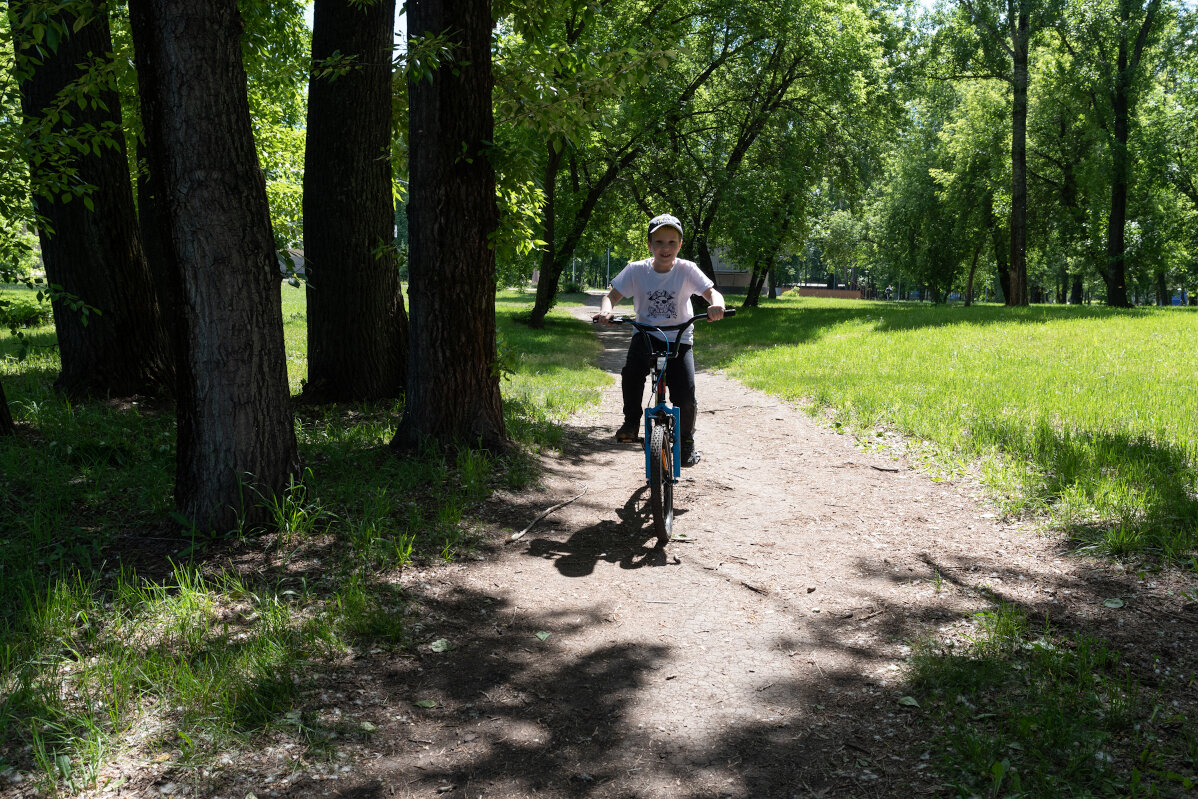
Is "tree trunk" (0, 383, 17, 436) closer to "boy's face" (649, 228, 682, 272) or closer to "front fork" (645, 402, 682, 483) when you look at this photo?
"front fork" (645, 402, 682, 483)

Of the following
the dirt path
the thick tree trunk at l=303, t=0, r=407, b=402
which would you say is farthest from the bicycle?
the thick tree trunk at l=303, t=0, r=407, b=402

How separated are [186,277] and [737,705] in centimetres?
371

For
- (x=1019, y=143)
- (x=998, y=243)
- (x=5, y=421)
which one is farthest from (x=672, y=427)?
(x=998, y=243)

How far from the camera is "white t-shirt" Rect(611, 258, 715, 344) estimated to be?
5.60 meters

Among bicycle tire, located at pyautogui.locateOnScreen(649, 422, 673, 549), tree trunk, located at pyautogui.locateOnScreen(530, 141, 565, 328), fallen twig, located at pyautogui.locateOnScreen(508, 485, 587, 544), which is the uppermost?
tree trunk, located at pyautogui.locateOnScreen(530, 141, 565, 328)

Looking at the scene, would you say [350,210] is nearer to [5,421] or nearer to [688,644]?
[5,421]

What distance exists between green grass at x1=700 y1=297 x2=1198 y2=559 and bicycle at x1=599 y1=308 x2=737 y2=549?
8.03 feet

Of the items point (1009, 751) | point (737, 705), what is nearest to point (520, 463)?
point (737, 705)

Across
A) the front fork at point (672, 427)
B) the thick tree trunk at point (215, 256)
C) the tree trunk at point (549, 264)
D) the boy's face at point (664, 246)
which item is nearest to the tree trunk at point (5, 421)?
the thick tree trunk at point (215, 256)

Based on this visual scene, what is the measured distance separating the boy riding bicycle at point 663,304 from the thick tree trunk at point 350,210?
3.07 meters

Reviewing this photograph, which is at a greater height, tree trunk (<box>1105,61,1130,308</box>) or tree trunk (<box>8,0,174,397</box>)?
tree trunk (<box>1105,61,1130,308</box>)

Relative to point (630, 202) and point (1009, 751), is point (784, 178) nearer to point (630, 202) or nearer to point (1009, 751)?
point (630, 202)

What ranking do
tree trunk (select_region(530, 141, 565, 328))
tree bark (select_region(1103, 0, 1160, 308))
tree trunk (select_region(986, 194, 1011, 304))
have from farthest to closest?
tree trunk (select_region(986, 194, 1011, 304)), tree bark (select_region(1103, 0, 1160, 308)), tree trunk (select_region(530, 141, 565, 328))

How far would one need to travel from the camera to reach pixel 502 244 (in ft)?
21.2
